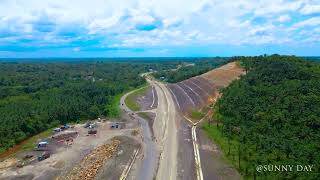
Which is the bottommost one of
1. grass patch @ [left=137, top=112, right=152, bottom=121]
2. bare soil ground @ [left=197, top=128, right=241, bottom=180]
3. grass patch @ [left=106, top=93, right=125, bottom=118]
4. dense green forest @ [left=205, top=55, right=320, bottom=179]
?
grass patch @ [left=106, top=93, right=125, bottom=118]

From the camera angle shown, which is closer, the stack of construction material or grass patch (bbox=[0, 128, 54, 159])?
the stack of construction material

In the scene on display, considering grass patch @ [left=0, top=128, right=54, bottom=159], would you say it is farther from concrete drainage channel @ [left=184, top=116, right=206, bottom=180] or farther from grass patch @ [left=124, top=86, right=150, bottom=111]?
grass patch @ [left=124, top=86, right=150, bottom=111]

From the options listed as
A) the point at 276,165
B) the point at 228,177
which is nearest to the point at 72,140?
the point at 228,177

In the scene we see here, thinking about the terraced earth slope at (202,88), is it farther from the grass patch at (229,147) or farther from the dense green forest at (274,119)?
the grass patch at (229,147)

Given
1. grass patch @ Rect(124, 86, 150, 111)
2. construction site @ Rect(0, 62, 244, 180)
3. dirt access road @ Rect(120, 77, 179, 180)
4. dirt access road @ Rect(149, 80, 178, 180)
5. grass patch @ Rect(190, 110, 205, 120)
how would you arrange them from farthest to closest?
grass patch @ Rect(124, 86, 150, 111), grass patch @ Rect(190, 110, 205, 120), dirt access road @ Rect(149, 80, 178, 180), construction site @ Rect(0, 62, 244, 180), dirt access road @ Rect(120, 77, 179, 180)

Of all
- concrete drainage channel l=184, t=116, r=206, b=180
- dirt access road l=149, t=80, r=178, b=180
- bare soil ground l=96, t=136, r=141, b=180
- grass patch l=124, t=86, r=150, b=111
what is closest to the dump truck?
bare soil ground l=96, t=136, r=141, b=180

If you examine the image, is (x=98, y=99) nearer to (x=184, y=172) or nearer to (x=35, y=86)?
(x=35, y=86)

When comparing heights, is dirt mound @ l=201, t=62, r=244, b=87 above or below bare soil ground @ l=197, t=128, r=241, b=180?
above
